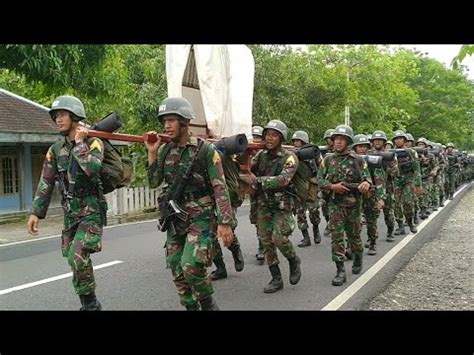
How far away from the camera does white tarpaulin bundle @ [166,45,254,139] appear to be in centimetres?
626

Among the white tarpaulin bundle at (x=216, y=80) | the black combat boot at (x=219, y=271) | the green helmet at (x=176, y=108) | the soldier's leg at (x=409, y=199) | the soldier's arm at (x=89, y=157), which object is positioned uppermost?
the white tarpaulin bundle at (x=216, y=80)

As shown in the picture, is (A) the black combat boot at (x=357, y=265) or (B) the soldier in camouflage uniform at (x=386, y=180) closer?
(A) the black combat boot at (x=357, y=265)

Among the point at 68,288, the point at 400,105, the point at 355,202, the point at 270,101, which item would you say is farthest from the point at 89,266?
the point at 400,105

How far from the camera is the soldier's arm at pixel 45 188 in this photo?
463cm

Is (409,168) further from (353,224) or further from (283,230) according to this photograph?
(283,230)

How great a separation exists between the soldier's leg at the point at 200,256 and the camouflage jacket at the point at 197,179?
0.09 m

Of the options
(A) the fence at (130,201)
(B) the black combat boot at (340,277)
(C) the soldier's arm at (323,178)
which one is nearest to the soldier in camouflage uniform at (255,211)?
(C) the soldier's arm at (323,178)

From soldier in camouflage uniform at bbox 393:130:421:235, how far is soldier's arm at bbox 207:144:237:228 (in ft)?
21.1

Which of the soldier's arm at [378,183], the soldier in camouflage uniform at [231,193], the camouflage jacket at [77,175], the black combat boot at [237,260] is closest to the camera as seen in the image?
the camouflage jacket at [77,175]

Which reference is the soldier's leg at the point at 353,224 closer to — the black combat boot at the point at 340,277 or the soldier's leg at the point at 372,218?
the black combat boot at the point at 340,277

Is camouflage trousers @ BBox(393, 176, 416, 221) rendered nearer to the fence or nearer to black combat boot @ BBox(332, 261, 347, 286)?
black combat boot @ BBox(332, 261, 347, 286)

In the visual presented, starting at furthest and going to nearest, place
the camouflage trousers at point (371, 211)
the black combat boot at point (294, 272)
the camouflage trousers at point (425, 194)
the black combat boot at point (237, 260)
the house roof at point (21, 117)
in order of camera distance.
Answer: the house roof at point (21, 117)
the camouflage trousers at point (425, 194)
the camouflage trousers at point (371, 211)
the black combat boot at point (237, 260)
the black combat boot at point (294, 272)

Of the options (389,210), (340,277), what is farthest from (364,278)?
(389,210)

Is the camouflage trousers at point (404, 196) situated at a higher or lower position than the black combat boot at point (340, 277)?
higher
